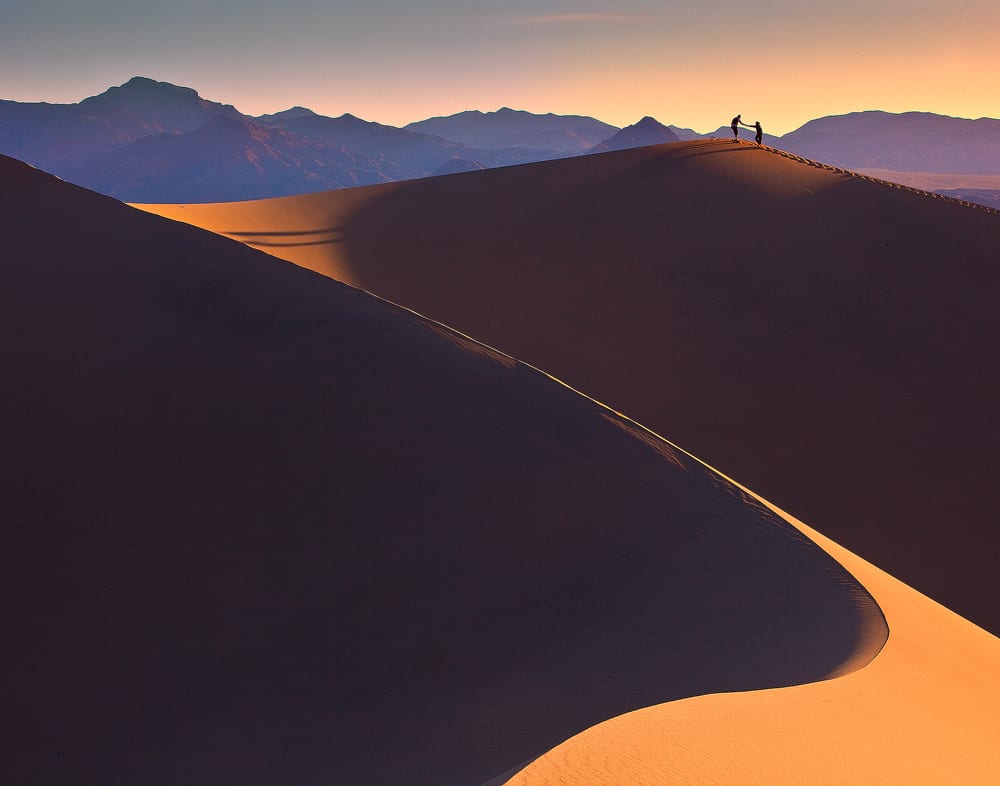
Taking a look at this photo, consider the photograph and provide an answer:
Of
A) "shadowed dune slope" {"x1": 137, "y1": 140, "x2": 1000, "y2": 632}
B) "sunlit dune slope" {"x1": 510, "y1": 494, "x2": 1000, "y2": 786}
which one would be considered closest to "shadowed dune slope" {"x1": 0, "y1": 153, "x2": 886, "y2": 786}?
"sunlit dune slope" {"x1": 510, "y1": 494, "x2": 1000, "y2": 786}

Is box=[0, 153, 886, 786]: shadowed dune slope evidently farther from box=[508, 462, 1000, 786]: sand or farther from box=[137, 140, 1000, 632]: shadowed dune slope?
box=[137, 140, 1000, 632]: shadowed dune slope

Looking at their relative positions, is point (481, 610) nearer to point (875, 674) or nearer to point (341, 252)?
point (875, 674)

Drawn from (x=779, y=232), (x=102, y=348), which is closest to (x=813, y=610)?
(x=102, y=348)

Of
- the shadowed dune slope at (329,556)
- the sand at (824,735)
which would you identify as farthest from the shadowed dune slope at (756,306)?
the sand at (824,735)

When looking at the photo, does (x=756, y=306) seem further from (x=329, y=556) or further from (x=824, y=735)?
(x=824, y=735)

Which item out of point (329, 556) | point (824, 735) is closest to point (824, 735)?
point (824, 735)

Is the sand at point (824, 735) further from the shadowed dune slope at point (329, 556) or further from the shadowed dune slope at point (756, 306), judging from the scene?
the shadowed dune slope at point (756, 306)

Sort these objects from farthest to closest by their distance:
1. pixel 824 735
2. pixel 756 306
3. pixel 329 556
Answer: pixel 756 306 < pixel 329 556 < pixel 824 735
